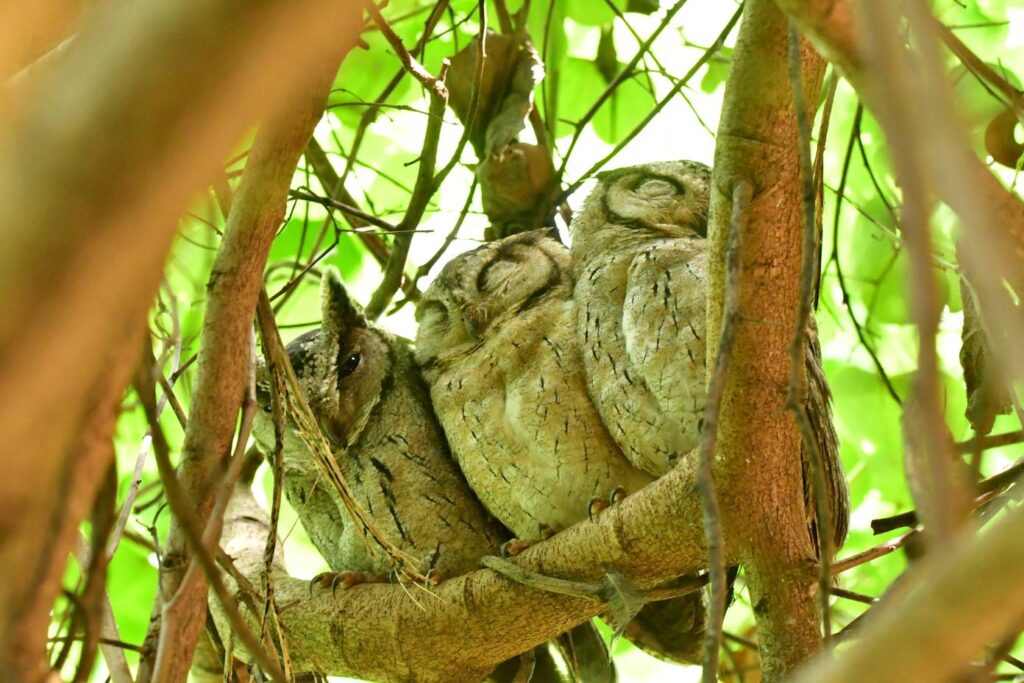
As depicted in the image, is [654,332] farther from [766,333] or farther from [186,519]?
[186,519]

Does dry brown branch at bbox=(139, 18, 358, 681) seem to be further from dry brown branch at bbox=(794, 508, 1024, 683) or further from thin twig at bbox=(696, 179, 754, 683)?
dry brown branch at bbox=(794, 508, 1024, 683)

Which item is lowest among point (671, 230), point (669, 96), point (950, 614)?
point (950, 614)

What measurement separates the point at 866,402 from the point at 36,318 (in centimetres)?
224

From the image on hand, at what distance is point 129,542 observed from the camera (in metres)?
2.93

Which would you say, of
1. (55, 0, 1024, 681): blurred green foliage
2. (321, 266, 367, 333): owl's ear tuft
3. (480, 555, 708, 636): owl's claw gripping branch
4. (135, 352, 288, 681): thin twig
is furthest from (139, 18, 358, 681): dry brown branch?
(321, 266, 367, 333): owl's ear tuft

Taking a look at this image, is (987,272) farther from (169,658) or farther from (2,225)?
(169,658)

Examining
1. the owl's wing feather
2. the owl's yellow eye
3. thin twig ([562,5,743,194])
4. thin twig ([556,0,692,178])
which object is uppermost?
thin twig ([556,0,692,178])

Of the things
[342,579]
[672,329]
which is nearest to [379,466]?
[342,579]

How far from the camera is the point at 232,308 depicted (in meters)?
1.30

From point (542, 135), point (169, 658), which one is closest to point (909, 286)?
point (169, 658)

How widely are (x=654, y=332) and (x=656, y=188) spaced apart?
0.52 meters

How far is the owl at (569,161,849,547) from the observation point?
1.95 meters

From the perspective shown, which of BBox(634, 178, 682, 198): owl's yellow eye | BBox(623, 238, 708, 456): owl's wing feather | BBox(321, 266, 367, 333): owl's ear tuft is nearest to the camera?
BBox(623, 238, 708, 456): owl's wing feather

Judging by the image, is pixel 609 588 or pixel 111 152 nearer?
pixel 111 152
